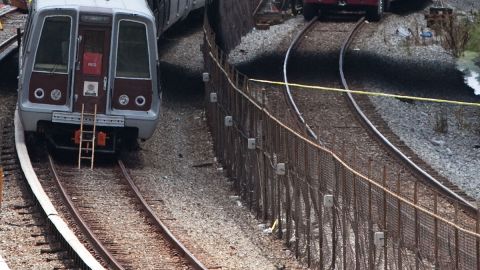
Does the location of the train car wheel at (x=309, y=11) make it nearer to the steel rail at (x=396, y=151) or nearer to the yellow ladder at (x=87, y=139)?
the steel rail at (x=396, y=151)

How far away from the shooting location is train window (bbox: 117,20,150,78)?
66.9 ft

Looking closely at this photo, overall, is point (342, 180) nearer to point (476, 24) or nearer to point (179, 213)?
point (179, 213)

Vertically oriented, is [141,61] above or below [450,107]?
above

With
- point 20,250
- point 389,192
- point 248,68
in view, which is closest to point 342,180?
point 389,192

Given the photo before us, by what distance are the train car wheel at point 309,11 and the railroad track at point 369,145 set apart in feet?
15.2

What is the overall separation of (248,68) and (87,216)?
475 inches

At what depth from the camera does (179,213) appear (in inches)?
701

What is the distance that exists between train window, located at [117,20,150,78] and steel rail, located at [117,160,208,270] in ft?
4.83

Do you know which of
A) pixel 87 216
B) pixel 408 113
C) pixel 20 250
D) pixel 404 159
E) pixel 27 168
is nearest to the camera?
pixel 20 250

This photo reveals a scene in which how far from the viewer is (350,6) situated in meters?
32.2

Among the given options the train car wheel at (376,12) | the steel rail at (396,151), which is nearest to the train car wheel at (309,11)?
the train car wheel at (376,12)

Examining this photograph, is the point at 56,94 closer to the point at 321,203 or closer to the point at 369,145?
the point at 369,145

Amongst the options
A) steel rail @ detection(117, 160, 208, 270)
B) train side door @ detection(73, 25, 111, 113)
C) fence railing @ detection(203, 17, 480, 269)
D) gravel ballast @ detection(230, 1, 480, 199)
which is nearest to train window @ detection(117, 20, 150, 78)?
train side door @ detection(73, 25, 111, 113)

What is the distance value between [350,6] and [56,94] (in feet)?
43.9
